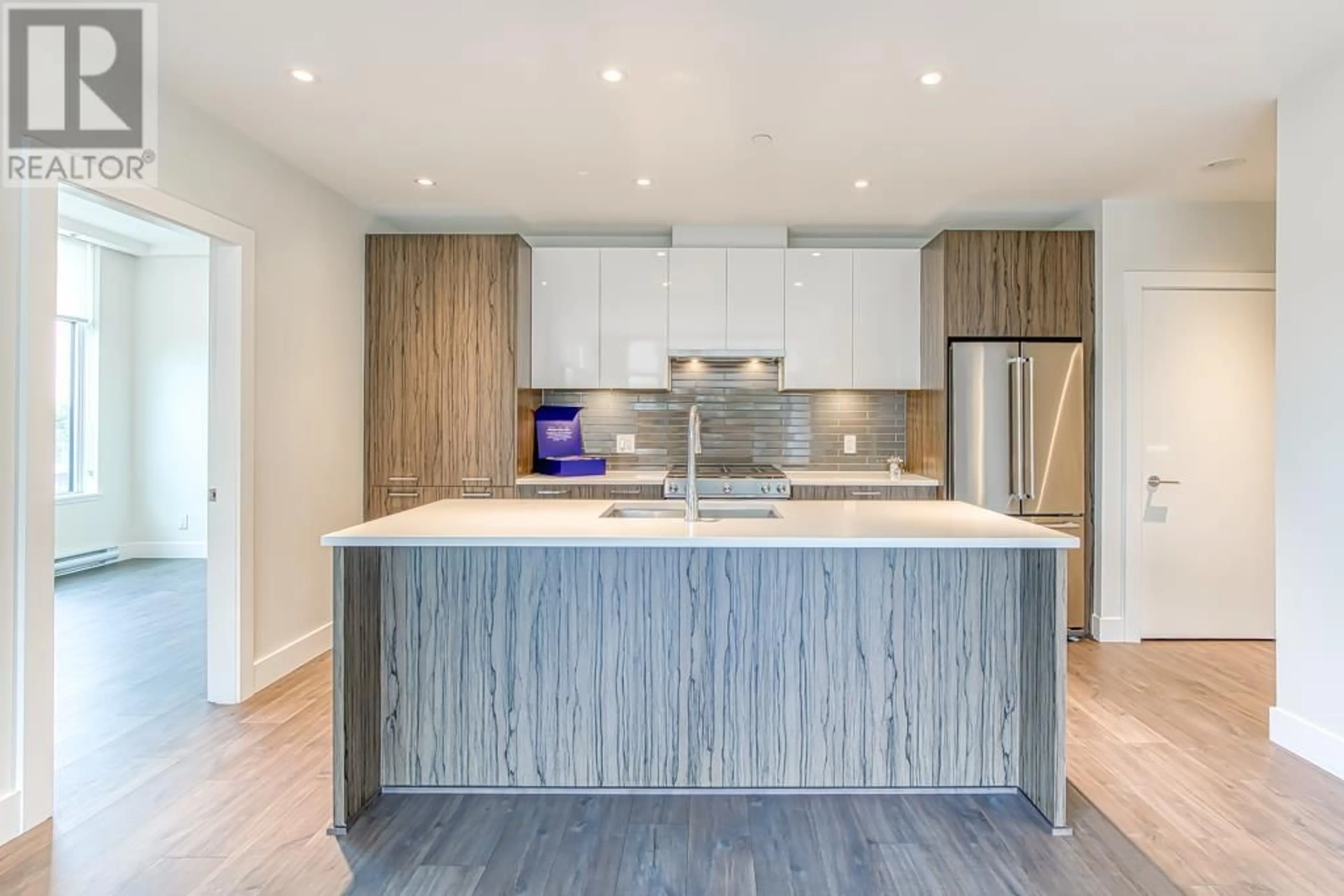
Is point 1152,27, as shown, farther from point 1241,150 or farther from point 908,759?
point 908,759

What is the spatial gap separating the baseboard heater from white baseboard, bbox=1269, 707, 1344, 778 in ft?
24.5

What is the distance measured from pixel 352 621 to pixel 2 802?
104cm

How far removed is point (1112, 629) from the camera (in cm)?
423

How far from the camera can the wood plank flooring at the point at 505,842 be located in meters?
1.94

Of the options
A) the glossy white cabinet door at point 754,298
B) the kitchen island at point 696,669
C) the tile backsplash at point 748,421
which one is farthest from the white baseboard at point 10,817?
the glossy white cabinet door at point 754,298

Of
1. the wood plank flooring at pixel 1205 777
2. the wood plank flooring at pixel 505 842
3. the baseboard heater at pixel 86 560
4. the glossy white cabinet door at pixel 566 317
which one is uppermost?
the glossy white cabinet door at pixel 566 317

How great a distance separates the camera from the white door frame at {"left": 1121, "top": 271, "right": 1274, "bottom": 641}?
4152 millimetres

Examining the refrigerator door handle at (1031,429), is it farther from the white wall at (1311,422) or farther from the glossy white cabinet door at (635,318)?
the glossy white cabinet door at (635,318)

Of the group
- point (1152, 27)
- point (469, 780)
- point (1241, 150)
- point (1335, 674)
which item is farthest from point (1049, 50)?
point (469, 780)

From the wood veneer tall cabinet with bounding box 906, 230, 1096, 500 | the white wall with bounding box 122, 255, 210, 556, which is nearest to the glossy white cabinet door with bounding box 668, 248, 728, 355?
the wood veneer tall cabinet with bounding box 906, 230, 1096, 500

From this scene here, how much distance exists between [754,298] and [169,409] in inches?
206

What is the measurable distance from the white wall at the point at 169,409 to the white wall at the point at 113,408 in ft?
0.17

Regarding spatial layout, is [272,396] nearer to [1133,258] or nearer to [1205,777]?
[1205,777]

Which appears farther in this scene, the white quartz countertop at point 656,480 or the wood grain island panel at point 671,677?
the white quartz countertop at point 656,480
